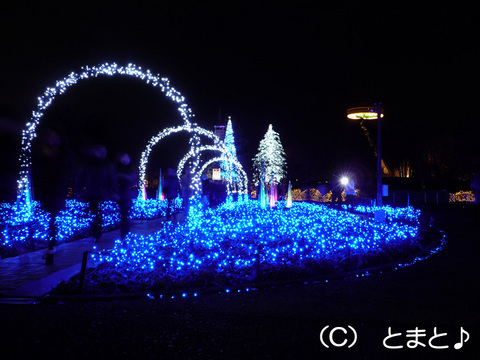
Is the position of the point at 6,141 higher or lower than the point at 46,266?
higher

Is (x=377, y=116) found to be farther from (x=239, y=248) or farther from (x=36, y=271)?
(x=36, y=271)

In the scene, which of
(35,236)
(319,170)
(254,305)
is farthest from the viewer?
(319,170)

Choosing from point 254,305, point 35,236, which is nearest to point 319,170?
point 35,236

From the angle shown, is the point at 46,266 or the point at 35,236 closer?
the point at 46,266

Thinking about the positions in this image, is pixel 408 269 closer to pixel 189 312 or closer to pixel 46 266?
pixel 189 312

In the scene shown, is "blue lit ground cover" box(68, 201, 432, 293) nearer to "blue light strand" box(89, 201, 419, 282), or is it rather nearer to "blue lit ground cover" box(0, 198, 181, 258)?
"blue light strand" box(89, 201, 419, 282)

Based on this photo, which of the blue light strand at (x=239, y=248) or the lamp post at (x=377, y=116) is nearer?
the blue light strand at (x=239, y=248)

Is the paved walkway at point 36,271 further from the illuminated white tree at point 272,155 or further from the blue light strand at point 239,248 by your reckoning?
the illuminated white tree at point 272,155

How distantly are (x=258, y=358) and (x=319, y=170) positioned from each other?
62.8 m

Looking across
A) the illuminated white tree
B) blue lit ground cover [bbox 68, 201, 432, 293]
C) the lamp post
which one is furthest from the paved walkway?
the illuminated white tree

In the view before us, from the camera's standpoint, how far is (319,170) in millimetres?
65312

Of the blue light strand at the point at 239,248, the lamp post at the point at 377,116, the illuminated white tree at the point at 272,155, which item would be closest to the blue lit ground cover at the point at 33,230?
the blue light strand at the point at 239,248
